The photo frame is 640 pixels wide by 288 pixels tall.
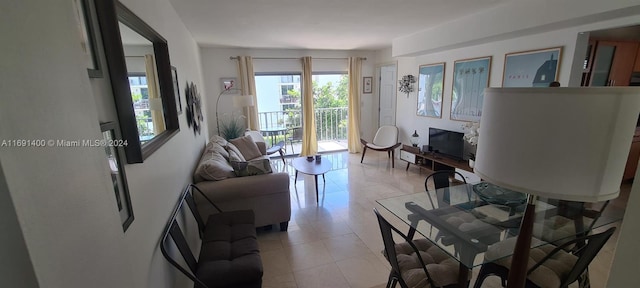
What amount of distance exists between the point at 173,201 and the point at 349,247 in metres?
1.62

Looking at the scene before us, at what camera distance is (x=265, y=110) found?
20.0ft

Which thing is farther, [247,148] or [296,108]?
[296,108]

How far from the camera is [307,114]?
5.82 m

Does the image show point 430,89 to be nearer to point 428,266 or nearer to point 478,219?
point 478,219

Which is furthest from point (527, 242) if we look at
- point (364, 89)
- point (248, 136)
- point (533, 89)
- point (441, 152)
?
point (364, 89)

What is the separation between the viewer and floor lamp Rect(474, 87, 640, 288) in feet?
2.35

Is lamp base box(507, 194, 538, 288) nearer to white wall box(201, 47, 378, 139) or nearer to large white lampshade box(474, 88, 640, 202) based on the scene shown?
large white lampshade box(474, 88, 640, 202)

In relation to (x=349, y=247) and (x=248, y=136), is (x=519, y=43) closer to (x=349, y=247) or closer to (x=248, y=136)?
(x=349, y=247)

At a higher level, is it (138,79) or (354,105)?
(138,79)

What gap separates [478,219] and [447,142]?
2.57 metres

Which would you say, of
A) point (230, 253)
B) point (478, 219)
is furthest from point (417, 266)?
point (230, 253)

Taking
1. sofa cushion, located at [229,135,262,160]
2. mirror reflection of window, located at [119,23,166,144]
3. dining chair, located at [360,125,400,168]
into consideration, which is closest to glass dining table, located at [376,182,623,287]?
mirror reflection of window, located at [119,23,166,144]

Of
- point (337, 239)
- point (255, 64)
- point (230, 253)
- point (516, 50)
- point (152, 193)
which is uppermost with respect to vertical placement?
point (255, 64)

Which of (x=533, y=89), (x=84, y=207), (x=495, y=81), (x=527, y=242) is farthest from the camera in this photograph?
(x=495, y=81)
